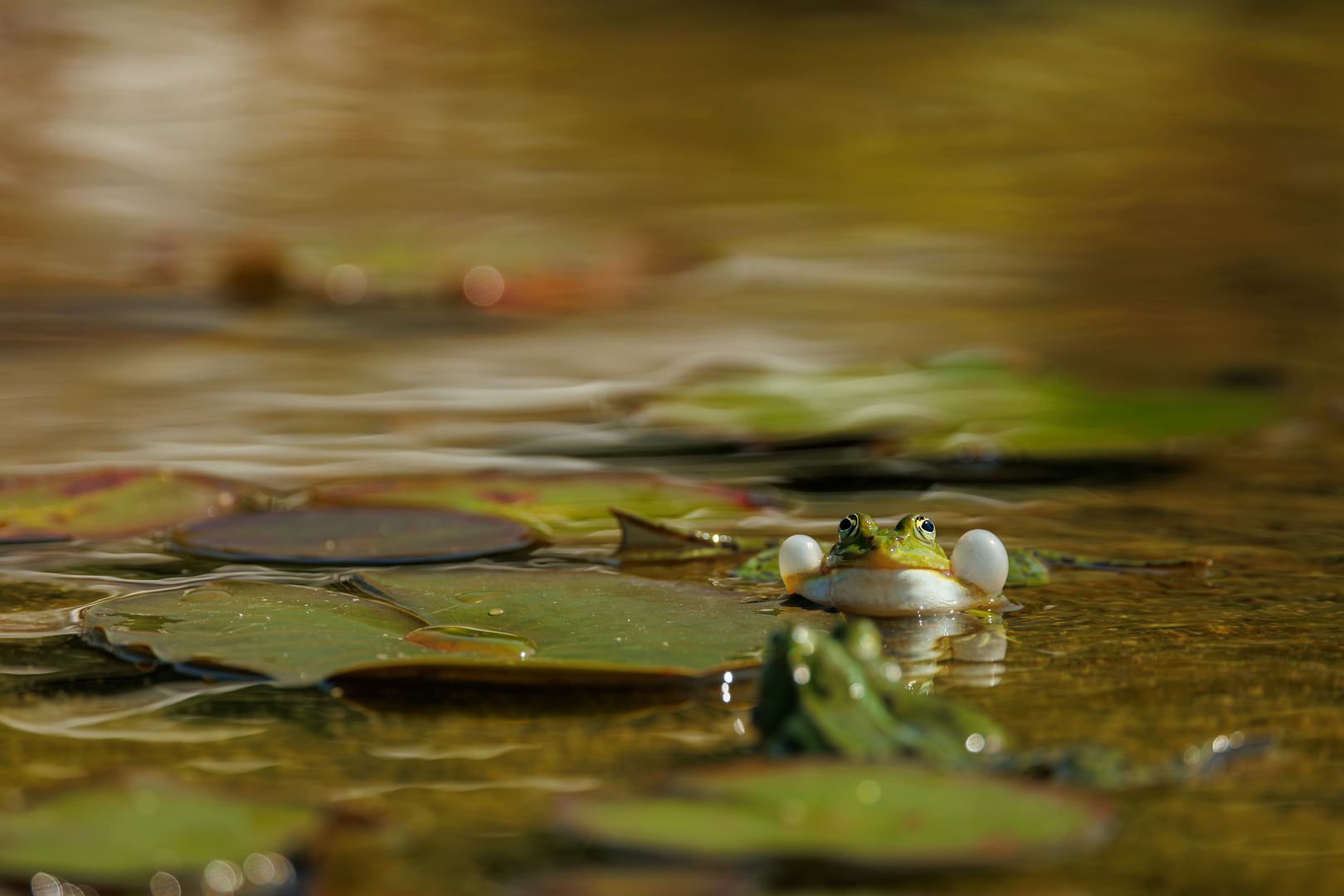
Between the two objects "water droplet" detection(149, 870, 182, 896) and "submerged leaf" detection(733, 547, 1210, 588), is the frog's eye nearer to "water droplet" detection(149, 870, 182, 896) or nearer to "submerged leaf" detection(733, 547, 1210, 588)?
"submerged leaf" detection(733, 547, 1210, 588)

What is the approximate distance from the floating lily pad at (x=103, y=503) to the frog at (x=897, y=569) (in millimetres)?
1018

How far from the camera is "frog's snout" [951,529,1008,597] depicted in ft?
5.40

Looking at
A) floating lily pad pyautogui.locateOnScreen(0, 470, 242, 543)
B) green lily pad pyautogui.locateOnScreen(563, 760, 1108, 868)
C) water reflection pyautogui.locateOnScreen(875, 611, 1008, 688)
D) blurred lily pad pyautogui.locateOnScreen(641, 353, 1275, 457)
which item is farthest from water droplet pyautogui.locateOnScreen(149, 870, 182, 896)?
blurred lily pad pyautogui.locateOnScreen(641, 353, 1275, 457)

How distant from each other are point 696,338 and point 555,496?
1.98 metres

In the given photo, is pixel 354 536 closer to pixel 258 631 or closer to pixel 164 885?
pixel 258 631

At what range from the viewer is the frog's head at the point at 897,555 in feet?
5.42

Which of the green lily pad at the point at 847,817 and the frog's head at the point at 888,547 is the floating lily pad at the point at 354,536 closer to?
the frog's head at the point at 888,547

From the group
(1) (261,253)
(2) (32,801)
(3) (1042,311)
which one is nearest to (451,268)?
(1) (261,253)

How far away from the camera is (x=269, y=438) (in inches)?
114

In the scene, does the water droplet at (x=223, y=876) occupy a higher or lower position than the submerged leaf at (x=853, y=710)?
lower

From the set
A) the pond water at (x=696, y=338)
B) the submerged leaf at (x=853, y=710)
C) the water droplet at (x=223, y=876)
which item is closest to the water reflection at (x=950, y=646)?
the pond water at (x=696, y=338)

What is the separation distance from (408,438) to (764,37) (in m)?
6.45

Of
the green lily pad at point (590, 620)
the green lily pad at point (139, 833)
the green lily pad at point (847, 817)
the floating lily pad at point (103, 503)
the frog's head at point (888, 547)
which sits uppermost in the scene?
the frog's head at point (888, 547)

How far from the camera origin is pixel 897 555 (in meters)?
1.67
